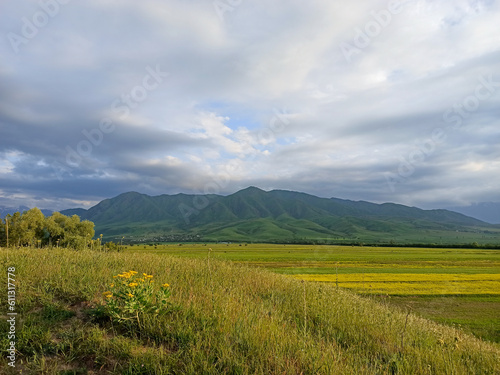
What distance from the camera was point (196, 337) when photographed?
5410 mm

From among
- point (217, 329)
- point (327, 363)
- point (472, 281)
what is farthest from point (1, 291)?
point (472, 281)

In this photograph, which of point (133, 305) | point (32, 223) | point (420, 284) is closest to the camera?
point (133, 305)

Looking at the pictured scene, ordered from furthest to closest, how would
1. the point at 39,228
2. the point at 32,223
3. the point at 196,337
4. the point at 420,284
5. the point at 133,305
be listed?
the point at 39,228 → the point at 32,223 → the point at 420,284 → the point at 133,305 → the point at 196,337

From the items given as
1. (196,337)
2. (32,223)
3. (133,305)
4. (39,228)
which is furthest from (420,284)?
(32,223)

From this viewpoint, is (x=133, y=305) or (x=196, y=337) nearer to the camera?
(x=196, y=337)

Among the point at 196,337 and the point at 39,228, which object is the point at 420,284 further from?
the point at 39,228

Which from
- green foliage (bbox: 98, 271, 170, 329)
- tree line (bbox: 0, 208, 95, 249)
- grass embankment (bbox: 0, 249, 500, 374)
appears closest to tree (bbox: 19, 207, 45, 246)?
tree line (bbox: 0, 208, 95, 249)

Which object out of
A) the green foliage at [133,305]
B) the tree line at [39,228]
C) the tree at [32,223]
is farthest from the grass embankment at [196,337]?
the tree at [32,223]

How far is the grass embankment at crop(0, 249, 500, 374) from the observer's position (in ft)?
15.9

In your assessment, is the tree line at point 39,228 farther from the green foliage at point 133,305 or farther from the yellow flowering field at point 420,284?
the green foliage at point 133,305

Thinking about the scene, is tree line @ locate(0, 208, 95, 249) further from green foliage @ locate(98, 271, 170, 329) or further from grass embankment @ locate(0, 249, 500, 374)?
green foliage @ locate(98, 271, 170, 329)

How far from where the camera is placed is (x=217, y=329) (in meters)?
5.76

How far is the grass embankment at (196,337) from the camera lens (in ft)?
15.9

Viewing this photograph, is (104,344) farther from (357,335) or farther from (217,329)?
(357,335)
